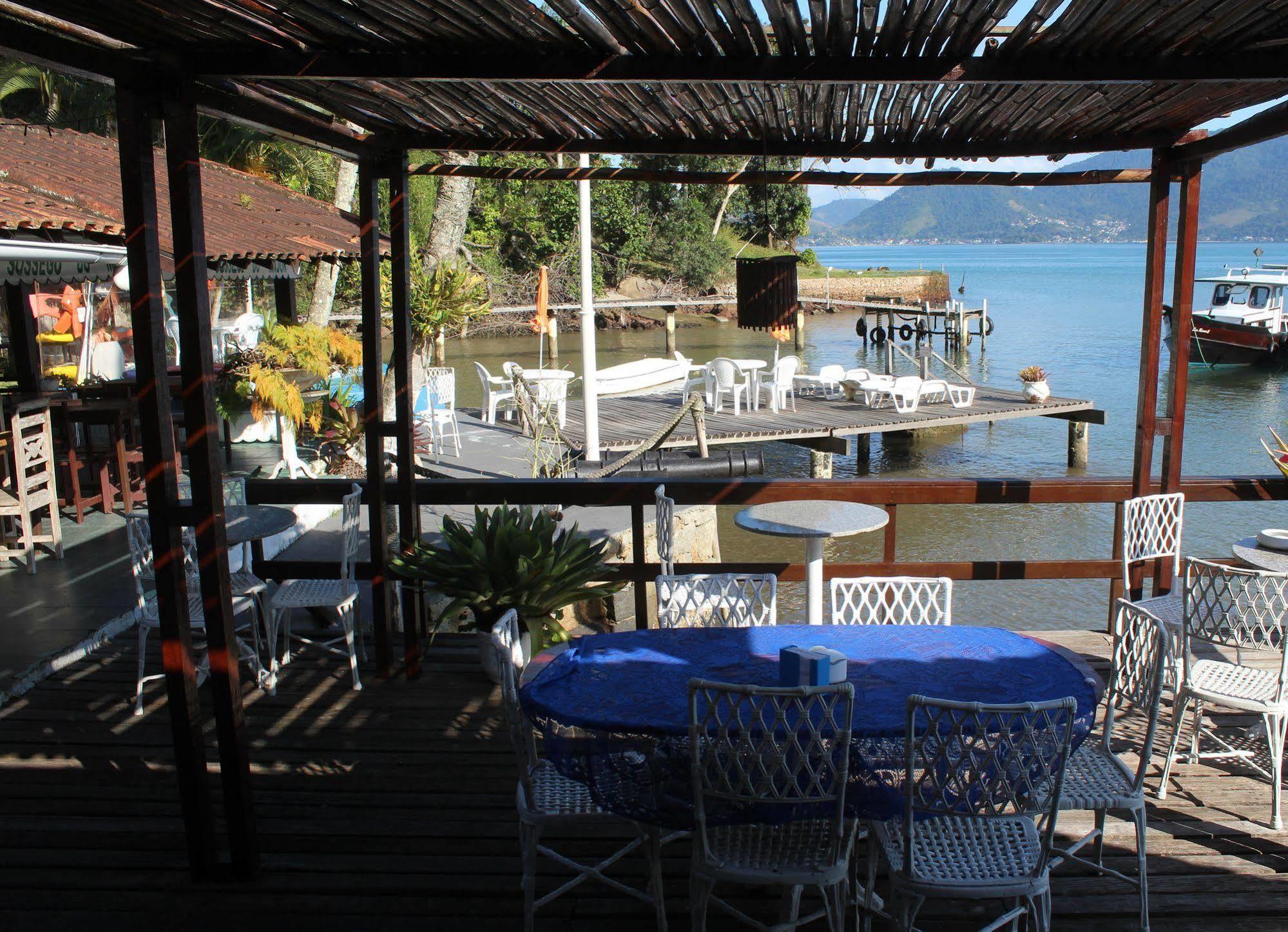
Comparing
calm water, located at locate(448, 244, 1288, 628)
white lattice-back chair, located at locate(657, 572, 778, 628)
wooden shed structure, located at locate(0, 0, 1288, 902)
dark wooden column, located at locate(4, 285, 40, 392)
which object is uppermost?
wooden shed structure, located at locate(0, 0, 1288, 902)

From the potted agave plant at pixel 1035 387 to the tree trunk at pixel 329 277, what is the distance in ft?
35.6

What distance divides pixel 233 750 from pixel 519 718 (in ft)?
3.07

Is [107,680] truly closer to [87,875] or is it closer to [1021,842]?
[87,875]

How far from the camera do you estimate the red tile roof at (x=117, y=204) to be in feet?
19.9

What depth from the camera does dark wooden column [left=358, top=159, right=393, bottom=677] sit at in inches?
178

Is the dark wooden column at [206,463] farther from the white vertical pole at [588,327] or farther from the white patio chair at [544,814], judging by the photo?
the white vertical pole at [588,327]

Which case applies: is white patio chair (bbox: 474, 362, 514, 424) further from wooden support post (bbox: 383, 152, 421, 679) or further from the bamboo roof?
the bamboo roof

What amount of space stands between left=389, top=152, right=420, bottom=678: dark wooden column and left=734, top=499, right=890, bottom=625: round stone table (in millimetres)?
1552

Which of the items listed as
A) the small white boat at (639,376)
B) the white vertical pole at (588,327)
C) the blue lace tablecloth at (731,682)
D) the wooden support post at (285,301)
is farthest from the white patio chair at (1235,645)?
the small white boat at (639,376)

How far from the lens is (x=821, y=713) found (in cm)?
252

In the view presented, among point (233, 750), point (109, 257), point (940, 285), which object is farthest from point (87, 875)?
point (940, 285)

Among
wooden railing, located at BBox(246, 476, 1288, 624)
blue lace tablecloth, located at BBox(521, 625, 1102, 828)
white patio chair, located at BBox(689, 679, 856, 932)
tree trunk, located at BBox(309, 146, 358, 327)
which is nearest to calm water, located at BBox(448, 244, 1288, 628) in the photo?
wooden railing, located at BBox(246, 476, 1288, 624)

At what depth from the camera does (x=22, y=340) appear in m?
8.08

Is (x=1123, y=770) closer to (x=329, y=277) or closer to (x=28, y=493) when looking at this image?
(x=28, y=493)
